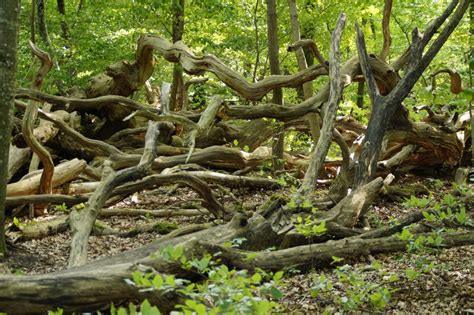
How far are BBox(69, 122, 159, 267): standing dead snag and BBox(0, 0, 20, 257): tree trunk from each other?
753mm

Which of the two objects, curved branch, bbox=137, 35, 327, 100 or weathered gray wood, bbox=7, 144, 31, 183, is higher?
curved branch, bbox=137, 35, 327, 100

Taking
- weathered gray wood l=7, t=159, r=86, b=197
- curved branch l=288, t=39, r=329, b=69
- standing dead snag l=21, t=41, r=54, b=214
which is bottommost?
weathered gray wood l=7, t=159, r=86, b=197

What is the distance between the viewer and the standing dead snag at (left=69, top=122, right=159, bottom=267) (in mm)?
4945

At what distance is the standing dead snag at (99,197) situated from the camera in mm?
4945

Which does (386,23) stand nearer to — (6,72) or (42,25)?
(6,72)

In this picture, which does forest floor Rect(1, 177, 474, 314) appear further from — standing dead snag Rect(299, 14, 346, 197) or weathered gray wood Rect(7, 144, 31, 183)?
standing dead snag Rect(299, 14, 346, 197)

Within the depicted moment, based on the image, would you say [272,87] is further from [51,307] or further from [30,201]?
[51,307]

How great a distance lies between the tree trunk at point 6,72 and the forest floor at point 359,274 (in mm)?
1030

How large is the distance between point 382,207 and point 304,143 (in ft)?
14.3

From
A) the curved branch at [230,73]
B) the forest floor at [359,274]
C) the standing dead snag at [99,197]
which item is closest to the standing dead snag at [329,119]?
the curved branch at [230,73]

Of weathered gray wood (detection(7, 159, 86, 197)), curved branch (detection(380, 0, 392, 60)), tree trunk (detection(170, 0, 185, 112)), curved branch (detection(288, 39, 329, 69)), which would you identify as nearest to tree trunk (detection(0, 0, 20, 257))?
weathered gray wood (detection(7, 159, 86, 197))

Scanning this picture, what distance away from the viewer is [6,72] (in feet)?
16.4

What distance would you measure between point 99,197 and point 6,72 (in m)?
1.50

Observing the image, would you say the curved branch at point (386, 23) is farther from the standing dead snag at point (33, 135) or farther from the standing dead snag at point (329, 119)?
the standing dead snag at point (33, 135)
